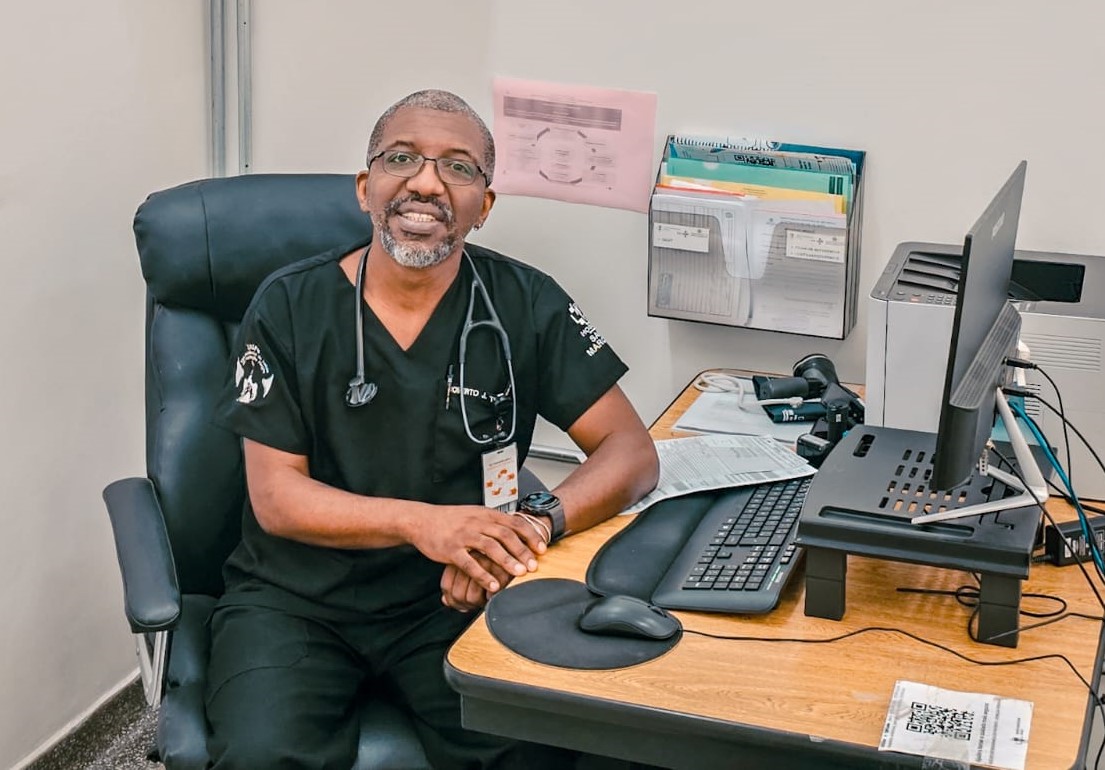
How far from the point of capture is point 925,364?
1.85 meters

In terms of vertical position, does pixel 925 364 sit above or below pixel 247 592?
above

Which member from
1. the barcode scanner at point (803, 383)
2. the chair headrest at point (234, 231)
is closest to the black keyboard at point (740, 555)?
the barcode scanner at point (803, 383)

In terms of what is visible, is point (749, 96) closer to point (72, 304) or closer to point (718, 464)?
point (718, 464)

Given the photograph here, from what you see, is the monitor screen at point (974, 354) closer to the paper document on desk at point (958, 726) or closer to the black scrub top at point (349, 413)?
the paper document on desk at point (958, 726)

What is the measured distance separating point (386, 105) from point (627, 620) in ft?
4.60

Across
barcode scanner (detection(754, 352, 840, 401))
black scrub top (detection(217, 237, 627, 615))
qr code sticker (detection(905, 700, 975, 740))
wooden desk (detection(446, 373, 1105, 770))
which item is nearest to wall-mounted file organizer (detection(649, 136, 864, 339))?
barcode scanner (detection(754, 352, 840, 401))

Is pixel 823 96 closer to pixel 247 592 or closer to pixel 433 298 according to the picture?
pixel 433 298

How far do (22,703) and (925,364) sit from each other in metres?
1.64

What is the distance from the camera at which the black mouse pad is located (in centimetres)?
140

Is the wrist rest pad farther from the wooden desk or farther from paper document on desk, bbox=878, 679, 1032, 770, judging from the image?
paper document on desk, bbox=878, 679, 1032, 770

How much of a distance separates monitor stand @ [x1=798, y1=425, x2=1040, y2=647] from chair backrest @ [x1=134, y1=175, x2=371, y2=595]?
91 centimetres

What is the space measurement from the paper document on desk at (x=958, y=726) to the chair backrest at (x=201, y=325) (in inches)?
42.1

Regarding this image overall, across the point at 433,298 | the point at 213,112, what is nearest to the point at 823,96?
the point at 433,298

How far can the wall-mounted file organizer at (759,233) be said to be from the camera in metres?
2.24
